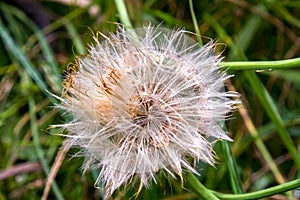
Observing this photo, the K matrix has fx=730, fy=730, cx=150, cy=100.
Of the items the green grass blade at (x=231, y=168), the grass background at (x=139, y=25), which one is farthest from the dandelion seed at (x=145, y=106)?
the grass background at (x=139, y=25)

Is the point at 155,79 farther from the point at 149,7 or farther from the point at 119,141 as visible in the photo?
the point at 149,7

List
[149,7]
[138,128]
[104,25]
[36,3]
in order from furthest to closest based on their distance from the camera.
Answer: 1. [36,3]
2. [149,7]
3. [104,25]
4. [138,128]

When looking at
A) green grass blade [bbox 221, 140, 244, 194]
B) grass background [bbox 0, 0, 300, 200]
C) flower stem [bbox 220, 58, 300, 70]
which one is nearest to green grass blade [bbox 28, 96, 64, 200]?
grass background [bbox 0, 0, 300, 200]

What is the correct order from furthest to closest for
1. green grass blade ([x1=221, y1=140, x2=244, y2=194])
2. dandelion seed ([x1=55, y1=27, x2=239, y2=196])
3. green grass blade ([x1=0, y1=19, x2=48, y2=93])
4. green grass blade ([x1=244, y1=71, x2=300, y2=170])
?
green grass blade ([x1=0, y1=19, x2=48, y2=93]) < green grass blade ([x1=244, y1=71, x2=300, y2=170]) < green grass blade ([x1=221, y1=140, x2=244, y2=194]) < dandelion seed ([x1=55, y1=27, x2=239, y2=196])

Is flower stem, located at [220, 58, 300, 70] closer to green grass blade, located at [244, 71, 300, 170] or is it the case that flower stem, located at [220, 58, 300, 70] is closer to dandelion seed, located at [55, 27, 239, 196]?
dandelion seed, located at [55, 27, 239, 196]

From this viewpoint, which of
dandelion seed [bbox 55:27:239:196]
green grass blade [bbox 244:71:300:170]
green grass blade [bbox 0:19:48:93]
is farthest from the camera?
green grass blade [bbox 0:19:48:93]

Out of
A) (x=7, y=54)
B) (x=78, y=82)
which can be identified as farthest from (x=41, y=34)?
(x=78, y=82)

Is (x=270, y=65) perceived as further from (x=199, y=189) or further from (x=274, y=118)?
(x=274, y=118)
